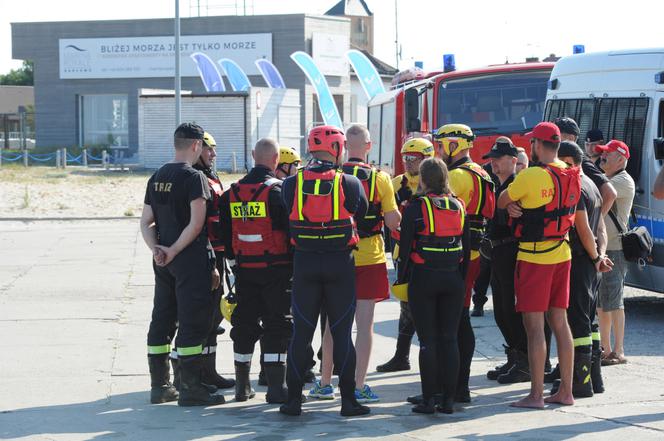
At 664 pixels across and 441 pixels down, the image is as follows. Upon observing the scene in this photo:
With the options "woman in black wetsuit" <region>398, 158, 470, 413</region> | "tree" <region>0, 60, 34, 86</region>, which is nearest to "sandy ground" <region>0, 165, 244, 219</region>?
"woman in black wetsuit" <region>398, 158, 470, 413</region>

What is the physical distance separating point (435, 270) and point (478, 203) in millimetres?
891

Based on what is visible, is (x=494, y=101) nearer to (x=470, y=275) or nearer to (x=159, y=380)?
(x=470, y=275)

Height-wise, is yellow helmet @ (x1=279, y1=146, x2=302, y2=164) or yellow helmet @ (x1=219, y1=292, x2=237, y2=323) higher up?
yellow helmet @ (x1=279, y1=146, x2=302, y2=164)

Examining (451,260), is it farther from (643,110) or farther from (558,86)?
(558,86)

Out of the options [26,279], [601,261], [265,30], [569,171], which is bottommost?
[26,279]

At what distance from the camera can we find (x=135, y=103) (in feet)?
205

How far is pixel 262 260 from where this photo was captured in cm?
740

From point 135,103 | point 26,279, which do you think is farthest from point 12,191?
point 135,103

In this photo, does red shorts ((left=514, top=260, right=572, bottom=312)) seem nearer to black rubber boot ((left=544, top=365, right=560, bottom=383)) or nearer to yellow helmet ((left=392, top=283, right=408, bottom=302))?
yellow helmet ((left=392, top=283, right=408, bottom=302))

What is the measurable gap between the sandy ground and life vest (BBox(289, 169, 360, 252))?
20.8 m

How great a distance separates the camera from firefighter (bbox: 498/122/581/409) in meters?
7.15

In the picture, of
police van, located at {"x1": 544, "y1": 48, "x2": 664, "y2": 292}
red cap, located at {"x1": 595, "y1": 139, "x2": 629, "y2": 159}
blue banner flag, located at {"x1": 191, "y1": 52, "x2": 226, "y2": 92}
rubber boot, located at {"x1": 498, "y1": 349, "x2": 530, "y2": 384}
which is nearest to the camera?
rubber boot, located at {"x1": 498, "y1": 349, "x2": 530, "y2": 384}

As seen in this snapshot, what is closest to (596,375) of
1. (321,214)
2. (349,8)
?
(321,214)

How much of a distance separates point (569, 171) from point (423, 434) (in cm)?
206
